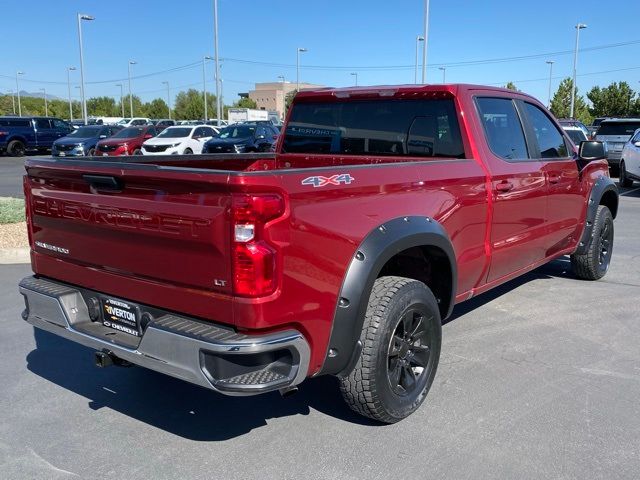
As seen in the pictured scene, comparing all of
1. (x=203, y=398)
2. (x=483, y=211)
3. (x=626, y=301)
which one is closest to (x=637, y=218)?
(x=626, y=301)

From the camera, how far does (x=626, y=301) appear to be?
6008mm

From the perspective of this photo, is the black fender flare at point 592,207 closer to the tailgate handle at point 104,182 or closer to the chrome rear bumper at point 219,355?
the chrome rear bumper at point 219,355

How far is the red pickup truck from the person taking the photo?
8.93 ft

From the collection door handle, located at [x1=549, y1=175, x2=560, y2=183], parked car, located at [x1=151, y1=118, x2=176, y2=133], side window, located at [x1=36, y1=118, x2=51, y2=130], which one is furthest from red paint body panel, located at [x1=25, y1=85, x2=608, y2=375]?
side window, located at [x1=36, y1=118, x2=51, y2=130]

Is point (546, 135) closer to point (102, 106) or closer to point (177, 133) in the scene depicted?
point (177, 133)

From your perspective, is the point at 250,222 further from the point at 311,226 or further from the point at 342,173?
the point at 342,173

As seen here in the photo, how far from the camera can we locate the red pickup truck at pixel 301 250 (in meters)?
2.72

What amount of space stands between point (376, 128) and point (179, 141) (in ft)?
63.5

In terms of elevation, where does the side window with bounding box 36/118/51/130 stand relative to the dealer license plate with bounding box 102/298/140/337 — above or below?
above

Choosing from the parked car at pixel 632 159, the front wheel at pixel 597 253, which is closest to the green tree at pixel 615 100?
the parked car at pixel 632 159

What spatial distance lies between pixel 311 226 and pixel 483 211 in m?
1.79

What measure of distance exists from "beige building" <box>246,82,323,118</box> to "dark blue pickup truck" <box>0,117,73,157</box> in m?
96.4

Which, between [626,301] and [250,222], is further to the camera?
[626,301]

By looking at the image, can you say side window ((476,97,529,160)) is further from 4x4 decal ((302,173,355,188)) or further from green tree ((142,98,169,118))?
green tree ((142,98,169,118))
